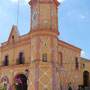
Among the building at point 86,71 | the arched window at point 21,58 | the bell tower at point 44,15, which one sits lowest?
the building at point 86,71

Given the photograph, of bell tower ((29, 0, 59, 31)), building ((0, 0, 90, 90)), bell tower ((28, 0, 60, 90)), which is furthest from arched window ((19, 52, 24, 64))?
bell tower ((29, 0, 59, 31))

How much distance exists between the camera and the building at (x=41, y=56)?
19375 millimetres

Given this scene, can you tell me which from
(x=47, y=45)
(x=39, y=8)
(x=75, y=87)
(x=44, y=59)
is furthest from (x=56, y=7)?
(x=75, y=87)

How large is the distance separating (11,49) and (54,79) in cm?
1036

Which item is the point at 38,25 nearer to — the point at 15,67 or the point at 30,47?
the point at 30,47

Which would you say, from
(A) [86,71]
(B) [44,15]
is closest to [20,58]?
(B) [44,15]

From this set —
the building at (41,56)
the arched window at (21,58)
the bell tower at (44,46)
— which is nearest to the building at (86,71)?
the building at (41,56)

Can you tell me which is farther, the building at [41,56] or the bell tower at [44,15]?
the bell tower at [44,15]

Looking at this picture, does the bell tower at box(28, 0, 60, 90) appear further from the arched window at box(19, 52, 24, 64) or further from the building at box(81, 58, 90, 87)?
the building at box(81, 58, 90, 87)

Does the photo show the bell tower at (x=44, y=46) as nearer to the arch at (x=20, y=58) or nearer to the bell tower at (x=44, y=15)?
the bell tower at (x=44, y=15)

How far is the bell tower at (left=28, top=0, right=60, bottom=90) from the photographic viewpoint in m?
19.1

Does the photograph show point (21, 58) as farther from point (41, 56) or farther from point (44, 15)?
point (44, 15)

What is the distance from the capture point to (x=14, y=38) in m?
26.8

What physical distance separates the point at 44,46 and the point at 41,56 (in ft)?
4.26
